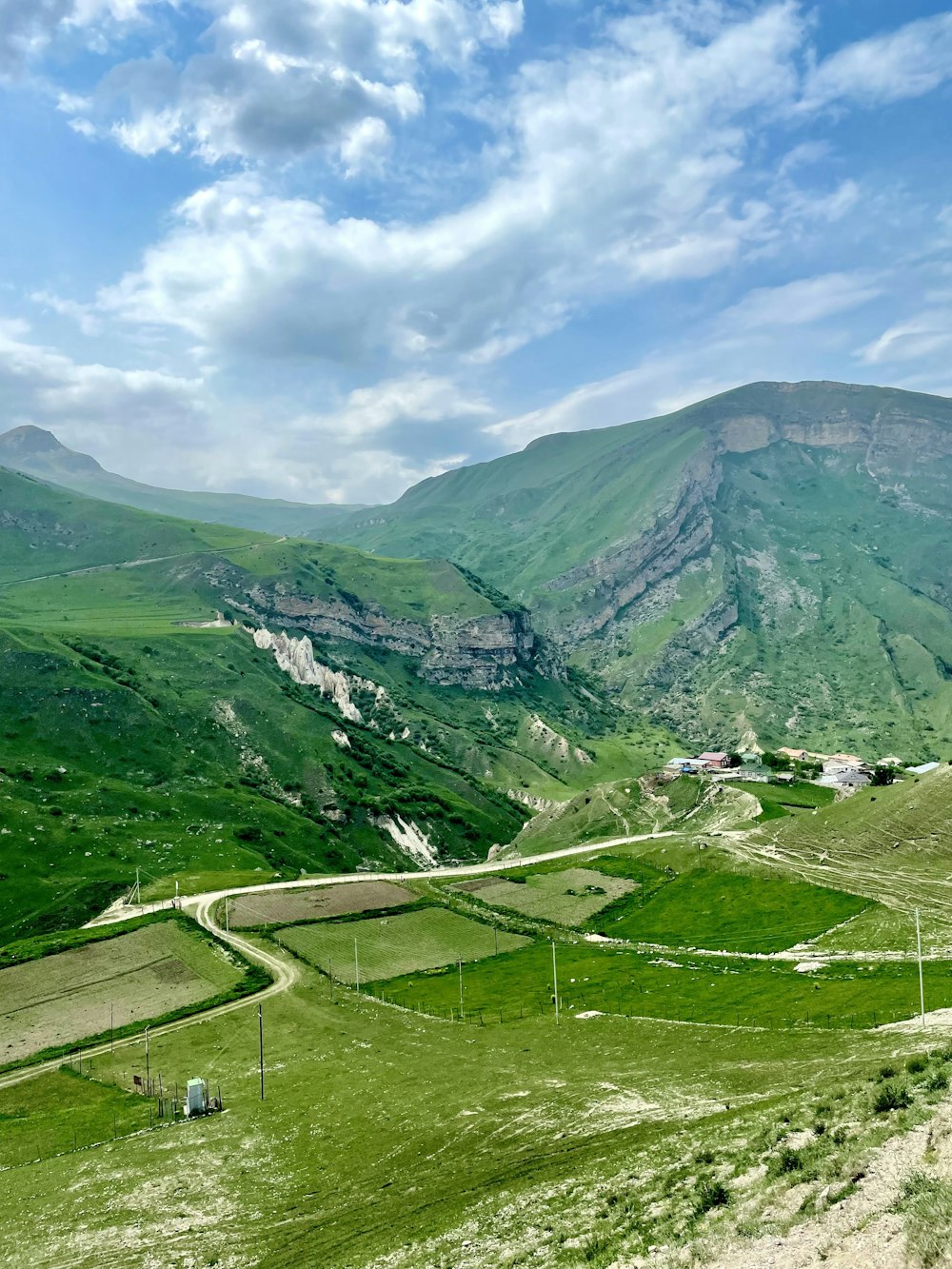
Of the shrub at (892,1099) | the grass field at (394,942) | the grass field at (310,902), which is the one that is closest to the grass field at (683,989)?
the grass field at (394,942)

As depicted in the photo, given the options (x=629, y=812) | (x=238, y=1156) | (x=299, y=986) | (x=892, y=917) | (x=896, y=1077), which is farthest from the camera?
(x=629, y=812)

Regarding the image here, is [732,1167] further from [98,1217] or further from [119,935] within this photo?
[119,935]

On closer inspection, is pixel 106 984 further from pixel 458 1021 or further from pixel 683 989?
pixel 683 989

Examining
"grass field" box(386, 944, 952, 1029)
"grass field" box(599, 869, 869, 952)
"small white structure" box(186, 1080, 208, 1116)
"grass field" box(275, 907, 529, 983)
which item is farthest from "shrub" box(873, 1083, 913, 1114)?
"grass field" box(275, 907, 529, 983)

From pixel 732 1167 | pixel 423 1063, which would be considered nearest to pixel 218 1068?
pixel 423 1063

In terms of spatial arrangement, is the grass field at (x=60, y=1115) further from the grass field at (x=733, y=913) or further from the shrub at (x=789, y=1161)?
the grass field at (x=733, y=913)
